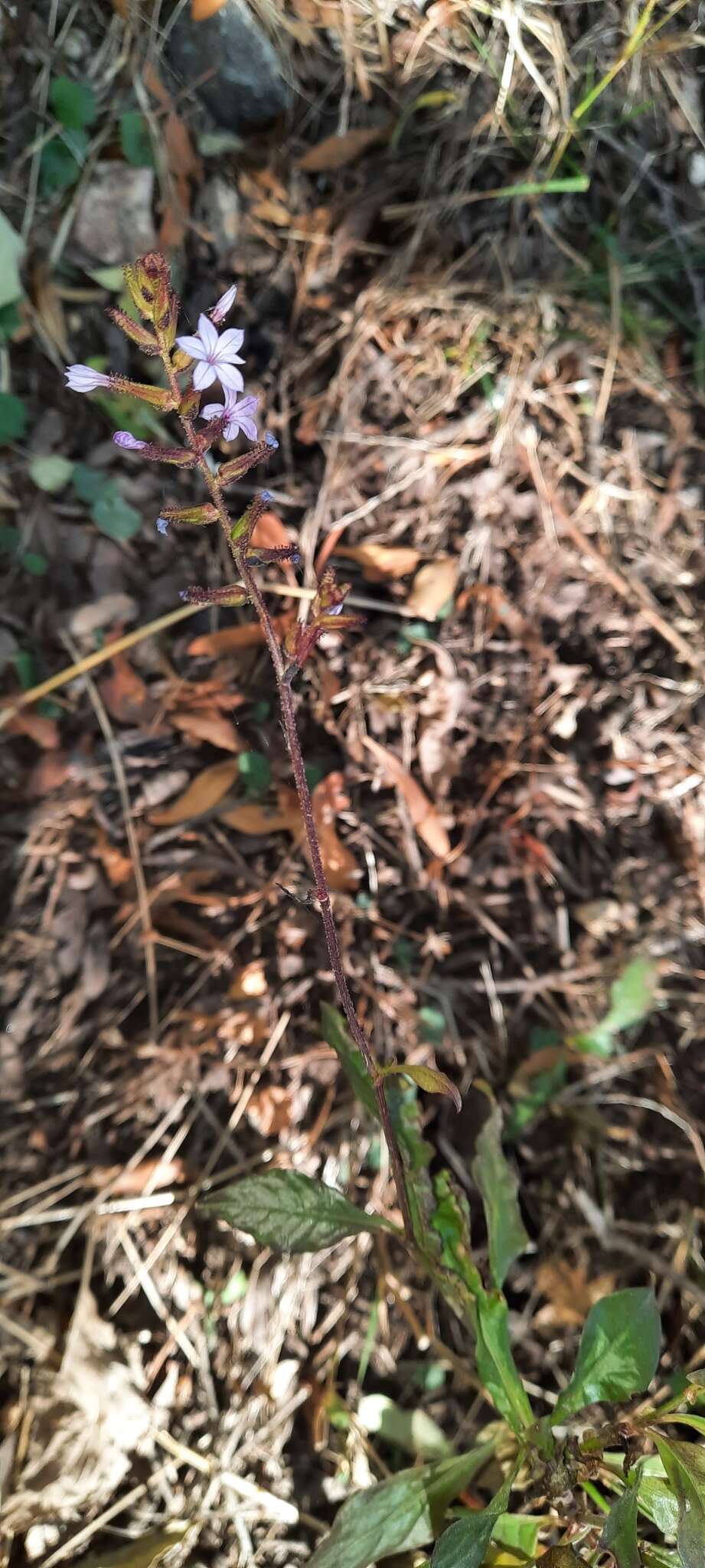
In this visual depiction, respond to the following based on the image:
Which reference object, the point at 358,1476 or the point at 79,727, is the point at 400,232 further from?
the point at 358,1476

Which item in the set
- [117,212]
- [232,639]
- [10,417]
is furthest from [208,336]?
[117,212]

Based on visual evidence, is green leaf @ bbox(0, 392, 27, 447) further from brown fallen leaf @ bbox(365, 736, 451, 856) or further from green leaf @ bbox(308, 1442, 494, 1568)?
green leaf @ bbox(308, 1442, 494, 1568)

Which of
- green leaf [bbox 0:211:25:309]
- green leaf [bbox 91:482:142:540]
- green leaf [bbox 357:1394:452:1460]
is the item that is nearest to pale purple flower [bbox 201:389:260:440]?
green leaf [bbox 91:482:142:540]

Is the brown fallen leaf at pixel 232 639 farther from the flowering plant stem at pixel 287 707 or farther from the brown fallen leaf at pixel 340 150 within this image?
the brown fallen leaf at pixel 340 150

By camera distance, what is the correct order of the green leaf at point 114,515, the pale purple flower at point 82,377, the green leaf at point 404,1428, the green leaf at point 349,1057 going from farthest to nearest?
the green leaf at point 114,515 → the green leaf at point 404,1428 → the green leaf at point 349,1057 → the pale purple flower at point 82,377

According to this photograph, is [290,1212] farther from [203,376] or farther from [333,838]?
[203,376]

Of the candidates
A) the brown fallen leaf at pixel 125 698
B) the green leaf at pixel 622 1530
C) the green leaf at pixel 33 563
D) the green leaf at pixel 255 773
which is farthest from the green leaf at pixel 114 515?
the green leaf at pixel 622 1530
